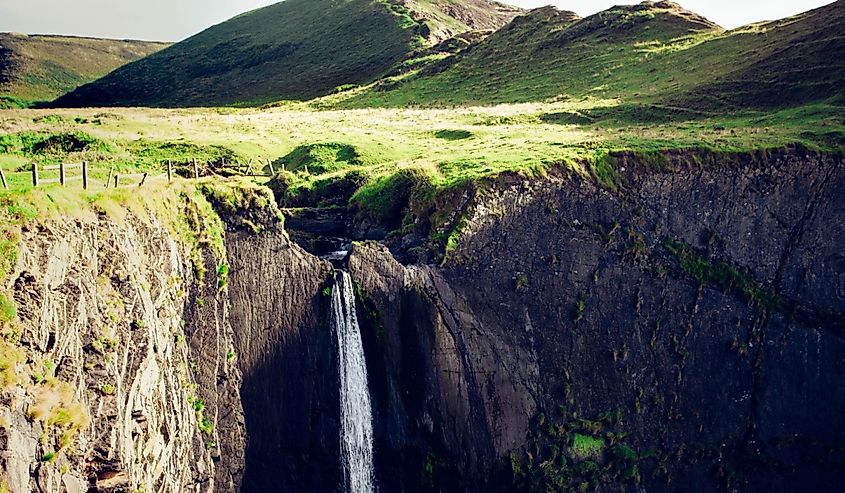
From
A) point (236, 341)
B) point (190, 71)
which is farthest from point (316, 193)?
point (190, 71)

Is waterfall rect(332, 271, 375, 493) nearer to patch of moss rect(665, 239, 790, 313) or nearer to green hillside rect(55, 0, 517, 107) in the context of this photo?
patch of moss rect(665, 239, 790, 313)

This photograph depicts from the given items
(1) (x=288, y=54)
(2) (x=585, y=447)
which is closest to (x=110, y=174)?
(2) (x=585, y=447)

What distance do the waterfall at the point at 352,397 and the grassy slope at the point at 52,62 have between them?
10482 cm

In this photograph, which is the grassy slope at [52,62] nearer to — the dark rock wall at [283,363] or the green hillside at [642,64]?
the green hillside at [642,64]

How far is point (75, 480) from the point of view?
1401 cm

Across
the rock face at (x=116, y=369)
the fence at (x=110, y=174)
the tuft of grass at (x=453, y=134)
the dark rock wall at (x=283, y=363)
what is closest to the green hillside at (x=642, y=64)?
the tuft of grass at (x=453, y=134)

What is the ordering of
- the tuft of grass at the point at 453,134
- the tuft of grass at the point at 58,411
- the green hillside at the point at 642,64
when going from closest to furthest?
the tuft of grass at the point at 58,411
the green hillside at the point at 642,64
the tuft of grass at the point at 453,134

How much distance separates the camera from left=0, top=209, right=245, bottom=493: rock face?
13172 millimetres

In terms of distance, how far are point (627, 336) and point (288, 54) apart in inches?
3479

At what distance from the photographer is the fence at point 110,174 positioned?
17438mm

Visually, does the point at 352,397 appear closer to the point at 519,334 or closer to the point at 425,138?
the point at 519,334

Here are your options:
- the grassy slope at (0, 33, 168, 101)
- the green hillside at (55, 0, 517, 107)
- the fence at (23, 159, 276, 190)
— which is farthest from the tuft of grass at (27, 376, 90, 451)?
the grassy slope at (0, 33, 168, 101)

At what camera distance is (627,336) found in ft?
92.5

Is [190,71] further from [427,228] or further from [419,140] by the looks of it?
[427,228]
